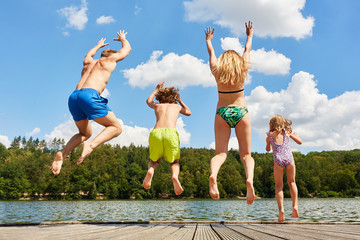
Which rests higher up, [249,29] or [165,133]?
[249,29]

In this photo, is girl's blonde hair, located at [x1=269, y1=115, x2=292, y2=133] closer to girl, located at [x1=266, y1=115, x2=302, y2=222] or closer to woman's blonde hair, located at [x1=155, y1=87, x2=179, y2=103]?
girl, located at [x1=266, y1=115, x2=302, y2=222]

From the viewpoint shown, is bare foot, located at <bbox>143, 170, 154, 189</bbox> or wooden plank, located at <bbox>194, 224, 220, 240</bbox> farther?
A: bare foot, located at <bbox>143, 170, 154, 189</bbox>

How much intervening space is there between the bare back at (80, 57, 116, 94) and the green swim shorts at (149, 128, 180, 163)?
1.43 m

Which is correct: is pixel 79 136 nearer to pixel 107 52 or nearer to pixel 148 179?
pixel 148 179

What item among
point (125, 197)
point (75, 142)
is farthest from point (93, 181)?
point (75, 142)

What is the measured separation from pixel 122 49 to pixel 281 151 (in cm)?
421

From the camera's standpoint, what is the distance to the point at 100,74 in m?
5.60

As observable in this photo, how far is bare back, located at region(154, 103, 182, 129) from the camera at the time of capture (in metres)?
6.15

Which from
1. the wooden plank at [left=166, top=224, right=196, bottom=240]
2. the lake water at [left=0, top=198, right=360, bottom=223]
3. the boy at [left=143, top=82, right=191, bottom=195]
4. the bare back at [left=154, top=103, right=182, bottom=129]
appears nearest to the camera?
the wooden plank at [left=166, top=224, right=196, bottom=240]

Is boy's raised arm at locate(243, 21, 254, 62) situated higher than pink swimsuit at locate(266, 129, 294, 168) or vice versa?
boy's raised arm at locate(243, 21, 254, 62)

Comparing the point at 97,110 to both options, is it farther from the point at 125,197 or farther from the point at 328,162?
the point at 328,162

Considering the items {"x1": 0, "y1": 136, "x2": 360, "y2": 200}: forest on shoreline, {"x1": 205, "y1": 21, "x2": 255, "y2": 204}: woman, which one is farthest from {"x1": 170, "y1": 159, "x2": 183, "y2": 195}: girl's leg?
{"x1": 0, "y1": 136, "x2": 360, "y2": 200}: forest on shoreline

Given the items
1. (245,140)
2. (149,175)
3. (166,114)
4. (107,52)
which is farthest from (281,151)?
(107,52)

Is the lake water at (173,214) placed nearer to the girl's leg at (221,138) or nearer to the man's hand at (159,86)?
the man's hand at (159,86)
